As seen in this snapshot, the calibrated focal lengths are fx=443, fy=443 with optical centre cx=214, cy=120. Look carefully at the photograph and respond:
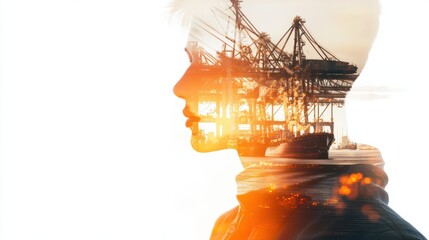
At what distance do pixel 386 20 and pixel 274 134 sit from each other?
0.72 m

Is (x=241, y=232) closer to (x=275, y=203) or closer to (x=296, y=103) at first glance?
(x=275, y=203)

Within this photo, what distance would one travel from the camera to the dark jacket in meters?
1.54

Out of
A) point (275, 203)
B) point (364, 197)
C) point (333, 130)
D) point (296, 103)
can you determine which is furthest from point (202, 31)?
point (364, 197)

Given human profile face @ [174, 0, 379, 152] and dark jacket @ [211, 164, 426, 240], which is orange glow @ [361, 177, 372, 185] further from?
human profile face @ [174, 0, 379, 152]

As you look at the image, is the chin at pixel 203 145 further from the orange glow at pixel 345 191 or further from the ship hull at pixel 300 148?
the orange glow at pixel 345 191

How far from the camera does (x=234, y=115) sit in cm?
170

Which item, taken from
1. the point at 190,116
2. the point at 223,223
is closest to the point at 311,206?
the point at 223,223

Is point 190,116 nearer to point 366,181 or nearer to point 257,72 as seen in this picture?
point 257,72

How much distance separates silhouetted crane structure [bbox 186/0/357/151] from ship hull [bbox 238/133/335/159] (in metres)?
0.03

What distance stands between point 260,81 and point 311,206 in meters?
0.56

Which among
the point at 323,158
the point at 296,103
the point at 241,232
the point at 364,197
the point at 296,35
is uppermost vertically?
the point at 296,35

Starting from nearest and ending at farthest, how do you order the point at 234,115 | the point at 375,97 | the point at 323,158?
the point at 234,115, the point at 323,158, the point at 375,97

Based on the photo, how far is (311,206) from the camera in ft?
5.98

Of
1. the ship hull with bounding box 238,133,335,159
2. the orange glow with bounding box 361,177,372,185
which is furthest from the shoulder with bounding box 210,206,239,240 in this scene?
the orange glow with bounding box 361,177,372,185
